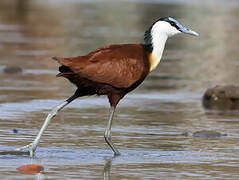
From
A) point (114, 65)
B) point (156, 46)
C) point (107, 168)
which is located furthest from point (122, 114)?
point (107, 168)

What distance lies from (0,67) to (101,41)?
21.0 ft

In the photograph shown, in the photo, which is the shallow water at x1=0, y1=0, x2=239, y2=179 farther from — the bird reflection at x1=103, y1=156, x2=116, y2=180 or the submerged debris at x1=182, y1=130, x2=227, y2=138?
the submerged debris at x1=182, y1=130, x2=227, y2=138

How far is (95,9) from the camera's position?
38500mm

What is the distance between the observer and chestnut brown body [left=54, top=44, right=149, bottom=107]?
10094 millimetres

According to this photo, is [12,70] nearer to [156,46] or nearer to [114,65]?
[156,46]

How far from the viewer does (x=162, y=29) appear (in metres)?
10.6

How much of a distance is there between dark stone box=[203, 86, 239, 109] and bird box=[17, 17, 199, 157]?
436 centimetres

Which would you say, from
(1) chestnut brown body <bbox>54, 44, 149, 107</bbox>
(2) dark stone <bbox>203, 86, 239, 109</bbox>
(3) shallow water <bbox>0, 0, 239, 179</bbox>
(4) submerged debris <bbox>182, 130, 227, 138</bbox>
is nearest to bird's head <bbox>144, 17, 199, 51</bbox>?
(1) chestnut brown body <bbox>54, 44, 149, 107</bbox>

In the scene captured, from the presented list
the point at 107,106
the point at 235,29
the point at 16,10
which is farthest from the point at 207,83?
the point at 16,10

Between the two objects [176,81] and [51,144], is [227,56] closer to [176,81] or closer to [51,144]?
[176,81]

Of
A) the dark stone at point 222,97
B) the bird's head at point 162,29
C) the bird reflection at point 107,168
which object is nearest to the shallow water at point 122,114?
the bird reflection at point 107,168

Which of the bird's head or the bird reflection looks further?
the bird's head

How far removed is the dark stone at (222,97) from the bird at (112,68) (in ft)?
A: 14.3

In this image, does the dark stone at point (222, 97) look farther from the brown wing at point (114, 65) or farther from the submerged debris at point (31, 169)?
the submerged debris at point (31, 169)
